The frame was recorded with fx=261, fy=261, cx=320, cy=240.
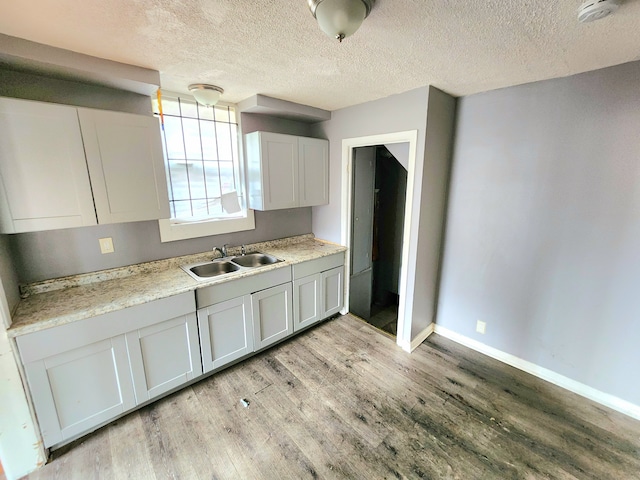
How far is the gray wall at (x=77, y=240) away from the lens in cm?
164

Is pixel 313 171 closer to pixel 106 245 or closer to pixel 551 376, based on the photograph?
pixel 106 245

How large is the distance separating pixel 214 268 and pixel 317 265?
1018 millimetres

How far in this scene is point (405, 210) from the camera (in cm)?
243

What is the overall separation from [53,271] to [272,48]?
2081 millimetres

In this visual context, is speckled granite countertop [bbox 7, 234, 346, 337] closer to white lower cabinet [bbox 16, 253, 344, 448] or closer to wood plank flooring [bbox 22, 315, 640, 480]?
white lower cabinet [bbox 16, 253, 344, 448]

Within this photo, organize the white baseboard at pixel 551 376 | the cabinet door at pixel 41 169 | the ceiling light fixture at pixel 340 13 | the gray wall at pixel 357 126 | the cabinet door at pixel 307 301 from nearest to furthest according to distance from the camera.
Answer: the ceiling light fixture at pixel 340 13
the cabinet door at pixel 41 169
the white baseboard at pixel 551 376
the gray wall at pixel 357 126
the cabinet door at pixel 307 301

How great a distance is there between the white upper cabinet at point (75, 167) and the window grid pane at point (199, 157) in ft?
1.58

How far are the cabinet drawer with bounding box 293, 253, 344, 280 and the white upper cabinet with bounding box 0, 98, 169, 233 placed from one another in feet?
4.16

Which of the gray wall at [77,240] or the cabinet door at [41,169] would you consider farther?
the gray wall at [77,240]

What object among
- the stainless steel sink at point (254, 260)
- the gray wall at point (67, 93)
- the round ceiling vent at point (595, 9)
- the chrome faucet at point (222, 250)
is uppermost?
the round ceiling vent at point (595, 9)

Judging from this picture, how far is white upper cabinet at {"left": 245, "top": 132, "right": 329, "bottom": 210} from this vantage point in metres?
2.54

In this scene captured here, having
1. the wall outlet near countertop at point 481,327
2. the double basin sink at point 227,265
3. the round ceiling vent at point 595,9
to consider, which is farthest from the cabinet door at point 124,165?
the wall outlet near countertop at point 481,327

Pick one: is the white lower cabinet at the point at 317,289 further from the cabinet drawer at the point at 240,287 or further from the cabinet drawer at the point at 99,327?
the cabinet drawer at the point at 99,327

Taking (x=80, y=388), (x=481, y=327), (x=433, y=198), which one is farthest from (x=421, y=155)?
(x=80, y=388)
